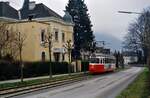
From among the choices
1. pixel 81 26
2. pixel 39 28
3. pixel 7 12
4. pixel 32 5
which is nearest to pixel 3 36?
pixel 39 28

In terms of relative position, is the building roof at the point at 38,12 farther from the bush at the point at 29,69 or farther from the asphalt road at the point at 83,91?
the asphalt road at the point at 83,91

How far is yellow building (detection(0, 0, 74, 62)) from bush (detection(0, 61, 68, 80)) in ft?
11.8

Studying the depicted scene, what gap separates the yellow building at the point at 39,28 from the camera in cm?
6631

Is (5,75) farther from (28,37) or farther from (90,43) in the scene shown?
(90,43)

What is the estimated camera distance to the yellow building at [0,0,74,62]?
A: 66312 mm

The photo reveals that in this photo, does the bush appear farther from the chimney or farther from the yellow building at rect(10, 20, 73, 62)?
the chimney

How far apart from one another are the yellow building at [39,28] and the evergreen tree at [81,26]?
13.0 m

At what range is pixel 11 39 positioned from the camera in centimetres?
6050

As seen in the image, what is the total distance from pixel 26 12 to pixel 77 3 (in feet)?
71.1

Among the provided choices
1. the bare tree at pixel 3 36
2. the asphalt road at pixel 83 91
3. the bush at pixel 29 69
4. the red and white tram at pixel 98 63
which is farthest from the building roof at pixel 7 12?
the asphalt road at pixel 83 91

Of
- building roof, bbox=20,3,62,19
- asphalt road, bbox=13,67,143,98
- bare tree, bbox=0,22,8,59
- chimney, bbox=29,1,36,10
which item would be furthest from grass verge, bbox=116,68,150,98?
chimney, bbox=29,1,36,10

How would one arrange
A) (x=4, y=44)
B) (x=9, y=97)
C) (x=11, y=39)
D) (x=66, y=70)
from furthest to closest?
(x=66, y=70) < (x=11, y=39) < (x=4, y=44) < (x=9, y=97)

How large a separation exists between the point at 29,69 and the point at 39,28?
1431 centimetres

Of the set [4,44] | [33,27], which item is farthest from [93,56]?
[4,44]
